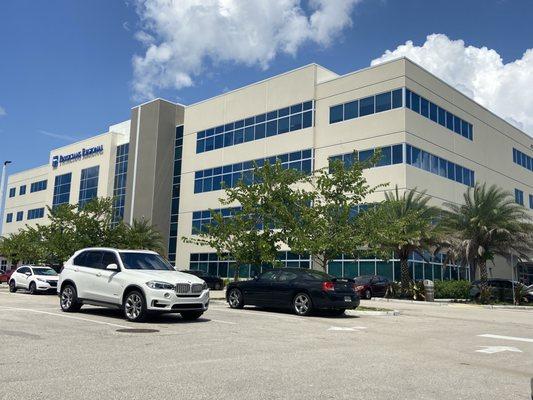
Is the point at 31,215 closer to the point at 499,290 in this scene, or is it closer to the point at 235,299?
the point at 499,290

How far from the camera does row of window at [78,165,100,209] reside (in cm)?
6219

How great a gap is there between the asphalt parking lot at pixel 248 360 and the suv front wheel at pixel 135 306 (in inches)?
12.6

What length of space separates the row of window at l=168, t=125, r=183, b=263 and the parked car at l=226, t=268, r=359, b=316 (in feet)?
115

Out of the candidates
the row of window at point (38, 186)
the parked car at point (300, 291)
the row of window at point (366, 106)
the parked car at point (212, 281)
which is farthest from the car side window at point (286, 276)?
the row of window at point (38, 186)

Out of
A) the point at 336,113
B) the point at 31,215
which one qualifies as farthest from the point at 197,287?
the point at 31,215

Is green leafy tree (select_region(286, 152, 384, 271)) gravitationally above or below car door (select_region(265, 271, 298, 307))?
above

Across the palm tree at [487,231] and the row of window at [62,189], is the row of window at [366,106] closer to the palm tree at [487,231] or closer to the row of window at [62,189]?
the palm tree at [487,231]

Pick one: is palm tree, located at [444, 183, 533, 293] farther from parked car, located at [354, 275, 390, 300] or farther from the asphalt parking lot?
the asphalt parking lot

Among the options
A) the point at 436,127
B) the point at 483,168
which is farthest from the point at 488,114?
the point at 436,127

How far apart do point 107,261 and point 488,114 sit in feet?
134

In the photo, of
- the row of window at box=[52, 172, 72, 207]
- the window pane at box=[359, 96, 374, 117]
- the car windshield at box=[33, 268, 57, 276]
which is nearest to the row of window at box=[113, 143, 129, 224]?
the row of window at box=[52, 172, 72, 207]

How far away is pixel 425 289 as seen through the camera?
29.8 meters

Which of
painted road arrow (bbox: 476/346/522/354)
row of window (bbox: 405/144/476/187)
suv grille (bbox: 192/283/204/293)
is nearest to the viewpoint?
painted road arrow (bbox: 476/346/522/354)

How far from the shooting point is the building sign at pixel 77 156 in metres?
62.8
